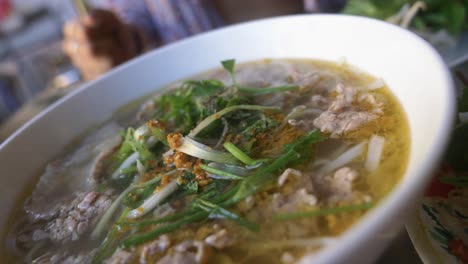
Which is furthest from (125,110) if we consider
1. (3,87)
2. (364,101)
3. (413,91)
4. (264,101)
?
(3,87)

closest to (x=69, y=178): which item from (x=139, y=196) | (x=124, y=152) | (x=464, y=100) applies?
(x=124, y=152)

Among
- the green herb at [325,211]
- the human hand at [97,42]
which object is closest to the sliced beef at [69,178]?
the green herb at [325,211]

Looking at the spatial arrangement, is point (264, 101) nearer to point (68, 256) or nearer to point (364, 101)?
point (364, 101)

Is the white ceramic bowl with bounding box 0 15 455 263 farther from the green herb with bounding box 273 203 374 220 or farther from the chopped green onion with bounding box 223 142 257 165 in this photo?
the chopped green onion with bounding box 223 142 257 165

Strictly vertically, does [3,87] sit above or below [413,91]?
below

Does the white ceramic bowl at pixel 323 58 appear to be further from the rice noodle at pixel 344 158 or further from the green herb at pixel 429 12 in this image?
the green herb at pixel 429 12

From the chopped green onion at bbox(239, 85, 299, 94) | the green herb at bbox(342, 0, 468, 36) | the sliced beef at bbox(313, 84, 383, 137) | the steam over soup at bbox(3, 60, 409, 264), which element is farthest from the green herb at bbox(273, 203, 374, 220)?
the green herb at bbox(342, 0, 468, 36)
